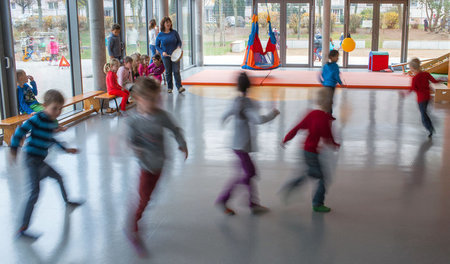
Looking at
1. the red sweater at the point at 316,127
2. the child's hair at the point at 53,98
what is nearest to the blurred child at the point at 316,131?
the red sweater at the point at 316,127

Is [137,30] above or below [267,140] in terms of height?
above

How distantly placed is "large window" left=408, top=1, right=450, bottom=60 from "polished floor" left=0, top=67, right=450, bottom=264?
37.3 ft

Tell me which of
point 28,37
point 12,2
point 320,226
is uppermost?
point 12,2

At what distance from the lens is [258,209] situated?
4.27m

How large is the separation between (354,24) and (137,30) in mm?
8821

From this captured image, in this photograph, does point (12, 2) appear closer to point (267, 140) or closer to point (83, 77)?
point (83, 77)

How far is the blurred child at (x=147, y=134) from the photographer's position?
354cm

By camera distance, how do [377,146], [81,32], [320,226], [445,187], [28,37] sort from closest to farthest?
[320,226] < [445,187] < [377,146] < [28,37] < [81,32]

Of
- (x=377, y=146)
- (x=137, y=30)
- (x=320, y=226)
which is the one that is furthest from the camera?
(x=137, y=30)

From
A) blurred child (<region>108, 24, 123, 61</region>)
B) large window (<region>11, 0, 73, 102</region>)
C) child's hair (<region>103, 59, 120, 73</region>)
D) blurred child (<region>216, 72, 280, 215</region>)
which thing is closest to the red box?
blurred child (<region>108, 24, 123, 61</region>)

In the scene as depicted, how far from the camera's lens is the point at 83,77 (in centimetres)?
957

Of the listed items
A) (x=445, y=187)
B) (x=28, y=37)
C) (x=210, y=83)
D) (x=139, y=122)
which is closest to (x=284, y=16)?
(x=210, y=83)

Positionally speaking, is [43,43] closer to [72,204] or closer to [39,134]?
[72,204]

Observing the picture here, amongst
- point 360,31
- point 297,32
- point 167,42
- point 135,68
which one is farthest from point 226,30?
point 135,68
